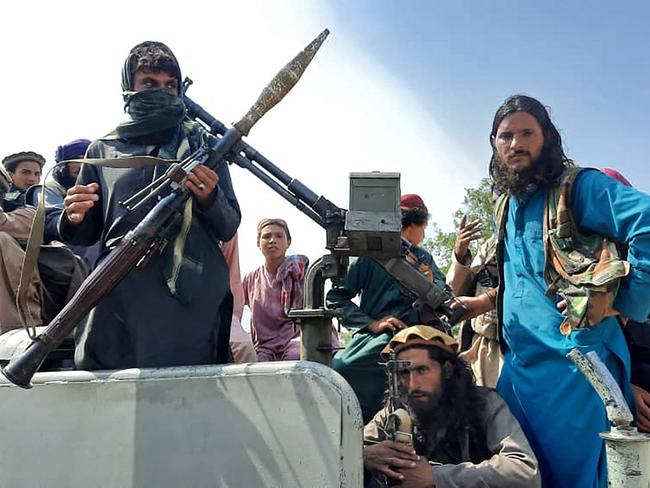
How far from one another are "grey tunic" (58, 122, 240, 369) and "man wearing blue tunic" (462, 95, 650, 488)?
42.6 inches

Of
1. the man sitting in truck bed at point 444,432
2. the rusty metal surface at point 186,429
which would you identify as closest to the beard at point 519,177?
the man sitting in truck bed at point 444,432

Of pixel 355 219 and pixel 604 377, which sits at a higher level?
pixel 355 219

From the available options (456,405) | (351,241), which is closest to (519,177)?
(351,241)

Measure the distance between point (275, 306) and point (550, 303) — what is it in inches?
91.2

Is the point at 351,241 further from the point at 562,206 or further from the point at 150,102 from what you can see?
the point at 150,102

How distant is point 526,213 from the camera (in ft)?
8.03

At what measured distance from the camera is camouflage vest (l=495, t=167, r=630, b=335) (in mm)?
2041

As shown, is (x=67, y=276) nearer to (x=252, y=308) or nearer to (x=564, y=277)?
(x=252, y=308)

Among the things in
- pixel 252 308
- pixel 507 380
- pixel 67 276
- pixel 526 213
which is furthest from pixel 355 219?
pixel 252 308

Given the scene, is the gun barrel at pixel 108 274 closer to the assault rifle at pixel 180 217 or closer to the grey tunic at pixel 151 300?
the assault rifle at pixel 180 217

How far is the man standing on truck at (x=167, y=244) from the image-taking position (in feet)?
7.17

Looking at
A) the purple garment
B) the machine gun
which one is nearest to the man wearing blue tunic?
the machine gun

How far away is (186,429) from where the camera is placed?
1684mm

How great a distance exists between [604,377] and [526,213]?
3.54 ft
